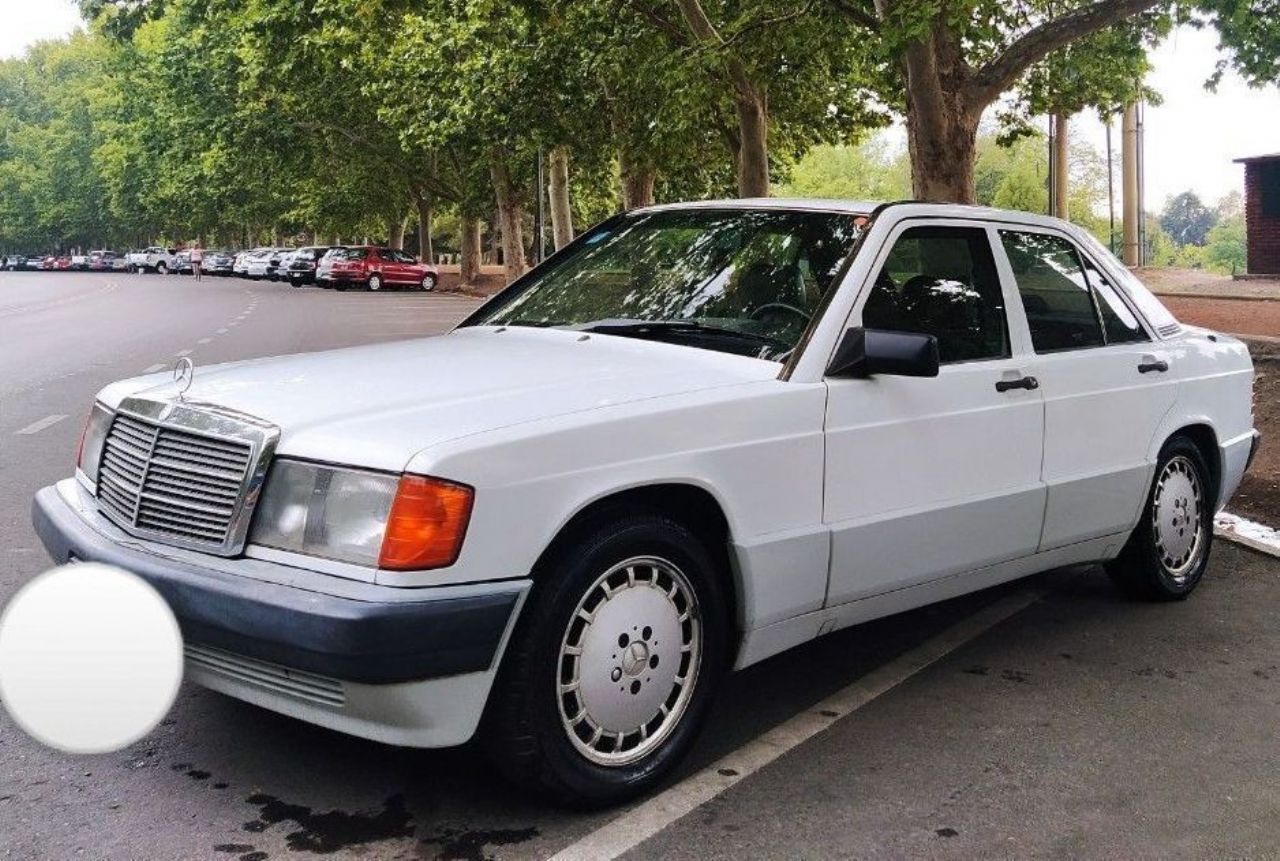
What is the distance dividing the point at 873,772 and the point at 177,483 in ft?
6.70

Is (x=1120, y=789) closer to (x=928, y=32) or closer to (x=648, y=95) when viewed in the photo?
(x=928, y=32)

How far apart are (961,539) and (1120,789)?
1.03 m

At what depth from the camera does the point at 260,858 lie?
10.8 feet

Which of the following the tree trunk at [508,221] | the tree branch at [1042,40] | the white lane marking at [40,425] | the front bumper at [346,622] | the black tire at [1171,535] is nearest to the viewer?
the front bumper at [346,622]

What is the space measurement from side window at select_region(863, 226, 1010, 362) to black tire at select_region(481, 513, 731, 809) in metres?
1.14

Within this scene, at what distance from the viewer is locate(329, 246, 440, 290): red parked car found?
48.8 meters

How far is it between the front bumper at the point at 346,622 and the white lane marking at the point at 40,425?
764 centimetres

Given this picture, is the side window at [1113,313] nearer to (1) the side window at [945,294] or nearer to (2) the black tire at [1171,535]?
(2) the black tire at [1171,535]

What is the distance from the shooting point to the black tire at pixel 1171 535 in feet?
18.9

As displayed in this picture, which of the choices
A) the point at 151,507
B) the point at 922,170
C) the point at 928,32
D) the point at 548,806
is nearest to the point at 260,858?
the point at 548,806

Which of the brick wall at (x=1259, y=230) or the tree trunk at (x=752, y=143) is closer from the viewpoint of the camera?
the tree trunk at (x=752, y=143)

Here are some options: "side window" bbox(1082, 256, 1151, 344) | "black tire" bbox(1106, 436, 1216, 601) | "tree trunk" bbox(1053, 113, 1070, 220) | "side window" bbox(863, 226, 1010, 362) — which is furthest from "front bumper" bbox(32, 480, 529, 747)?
"tree trunk" bbox(1053, 113, 1070, 220)

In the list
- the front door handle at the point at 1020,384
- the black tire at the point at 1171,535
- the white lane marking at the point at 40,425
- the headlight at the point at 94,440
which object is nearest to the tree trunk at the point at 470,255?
the white lane marking at the point at 40,425

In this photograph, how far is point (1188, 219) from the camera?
580 ft
